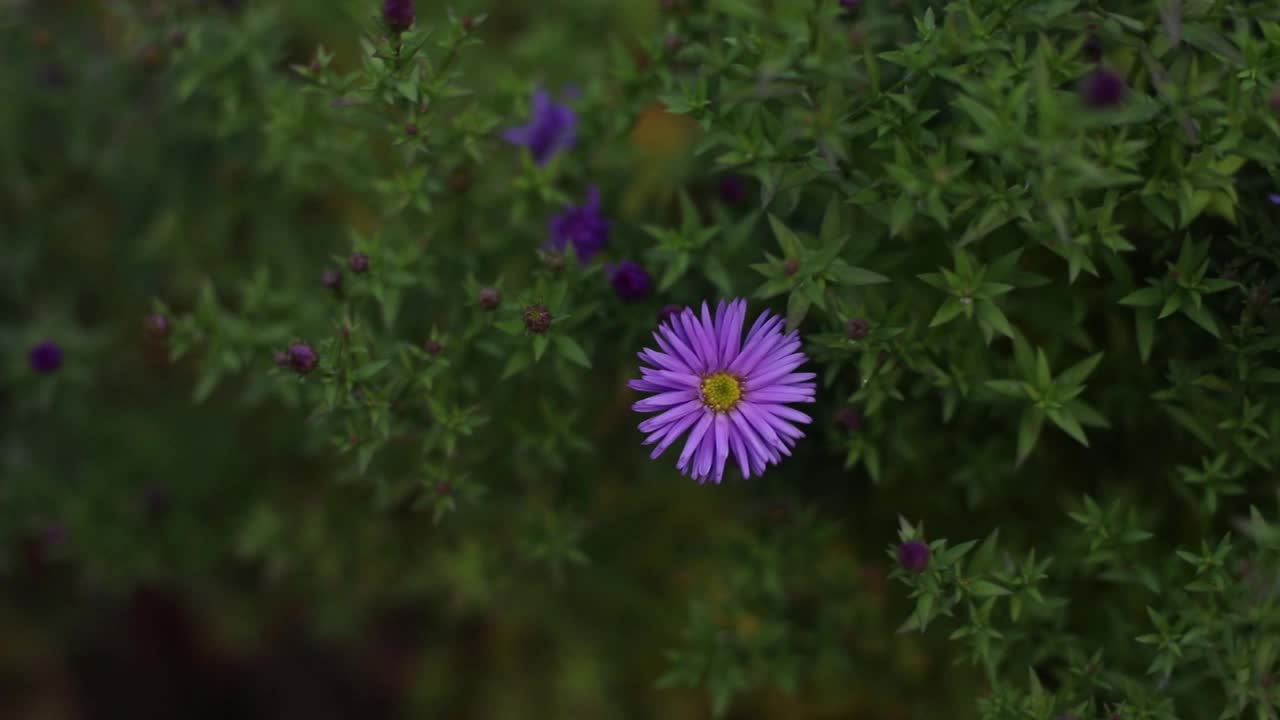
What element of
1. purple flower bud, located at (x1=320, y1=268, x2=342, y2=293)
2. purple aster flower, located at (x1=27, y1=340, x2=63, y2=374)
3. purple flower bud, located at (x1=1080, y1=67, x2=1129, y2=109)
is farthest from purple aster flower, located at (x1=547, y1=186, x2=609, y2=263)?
purple aster flower, located at (x1=27, y1=340, x2=63, y2=374)

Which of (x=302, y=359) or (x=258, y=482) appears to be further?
(x=258, y=482)

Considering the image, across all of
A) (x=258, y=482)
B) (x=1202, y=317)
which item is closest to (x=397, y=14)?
(x=1202, y=317)

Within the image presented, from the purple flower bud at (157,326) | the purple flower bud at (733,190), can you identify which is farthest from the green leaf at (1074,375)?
the purple flower bud at (157,326)

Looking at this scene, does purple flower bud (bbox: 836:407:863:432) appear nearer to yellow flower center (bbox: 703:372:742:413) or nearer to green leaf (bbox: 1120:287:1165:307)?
yellow flower center (bbox: 703:372:742:413)

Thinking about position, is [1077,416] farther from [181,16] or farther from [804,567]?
[181,16]

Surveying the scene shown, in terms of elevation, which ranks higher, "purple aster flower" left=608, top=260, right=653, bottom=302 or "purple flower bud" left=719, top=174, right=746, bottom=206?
"purple flower bud" left=719, top=174, right=746, bottom=206

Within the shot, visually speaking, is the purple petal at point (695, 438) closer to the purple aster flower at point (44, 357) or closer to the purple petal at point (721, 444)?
the purple petal at point (721, 444)

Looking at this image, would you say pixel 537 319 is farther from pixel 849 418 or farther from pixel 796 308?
pixel 849 418
